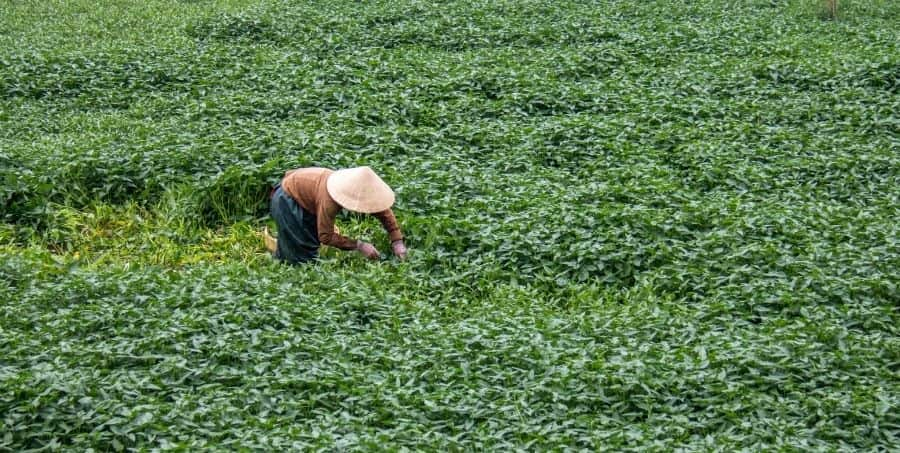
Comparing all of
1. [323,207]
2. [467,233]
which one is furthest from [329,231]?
[467,233]

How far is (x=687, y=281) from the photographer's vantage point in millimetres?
7551

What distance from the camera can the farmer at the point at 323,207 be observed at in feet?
24.8

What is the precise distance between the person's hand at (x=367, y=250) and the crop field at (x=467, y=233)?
0.16 meters

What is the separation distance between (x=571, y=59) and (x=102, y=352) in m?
7.69

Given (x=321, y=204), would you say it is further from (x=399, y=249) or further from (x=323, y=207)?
(x=399, y=249)

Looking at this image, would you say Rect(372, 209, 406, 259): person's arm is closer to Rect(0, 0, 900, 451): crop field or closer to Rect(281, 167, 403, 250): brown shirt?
Rect(281, 167, 403, 250): brown shirt

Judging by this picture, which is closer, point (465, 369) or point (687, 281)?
point (465, 369)

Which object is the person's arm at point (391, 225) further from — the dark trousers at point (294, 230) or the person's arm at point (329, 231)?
the dark trousers at point (294, 230)

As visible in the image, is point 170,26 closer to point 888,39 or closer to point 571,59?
point 571,59

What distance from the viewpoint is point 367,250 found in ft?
26.4

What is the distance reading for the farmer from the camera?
24.8 ft

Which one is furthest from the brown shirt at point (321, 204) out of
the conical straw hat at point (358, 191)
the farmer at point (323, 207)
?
the conical straw hat at point (358, 191)

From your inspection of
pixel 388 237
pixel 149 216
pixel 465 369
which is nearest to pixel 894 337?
pixel 465 369

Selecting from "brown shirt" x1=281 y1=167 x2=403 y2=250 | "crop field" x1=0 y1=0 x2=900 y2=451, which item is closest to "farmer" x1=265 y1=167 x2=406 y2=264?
"brown shirt" x1=281 y1=167 x2=403 y2=250
